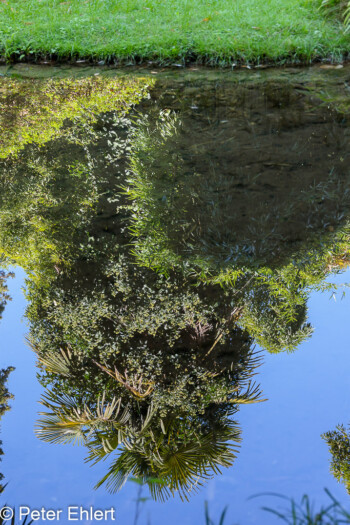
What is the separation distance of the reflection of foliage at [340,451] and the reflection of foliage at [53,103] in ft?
13.1

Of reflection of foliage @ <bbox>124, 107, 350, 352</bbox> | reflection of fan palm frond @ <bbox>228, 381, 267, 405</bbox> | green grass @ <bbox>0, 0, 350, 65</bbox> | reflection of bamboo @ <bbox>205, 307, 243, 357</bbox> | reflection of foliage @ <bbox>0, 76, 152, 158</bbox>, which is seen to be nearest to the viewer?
reflection of fan palm frond @ <bbox>228, 381, 267, 405</bbox>

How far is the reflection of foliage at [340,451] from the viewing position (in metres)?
2.16

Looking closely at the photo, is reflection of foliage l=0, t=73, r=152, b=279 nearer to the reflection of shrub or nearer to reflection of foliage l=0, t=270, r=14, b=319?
reflection of foliage l=0, t=270, r=14, b=319

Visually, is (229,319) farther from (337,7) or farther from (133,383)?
(337,7)

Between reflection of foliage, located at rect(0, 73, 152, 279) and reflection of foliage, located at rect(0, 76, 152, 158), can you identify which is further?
reflection of foliage, located at rect(0, 76, 152, 158)

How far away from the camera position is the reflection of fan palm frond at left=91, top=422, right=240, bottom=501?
7.00 feet

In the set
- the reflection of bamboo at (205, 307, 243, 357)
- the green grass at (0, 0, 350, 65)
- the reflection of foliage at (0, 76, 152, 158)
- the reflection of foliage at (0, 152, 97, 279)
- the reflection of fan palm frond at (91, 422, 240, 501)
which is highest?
the green grass at (0, 0, 350, 65)

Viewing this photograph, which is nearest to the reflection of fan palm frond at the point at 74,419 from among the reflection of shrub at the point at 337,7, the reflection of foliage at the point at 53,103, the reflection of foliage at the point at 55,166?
the reflection of foliage at the point at 55,166

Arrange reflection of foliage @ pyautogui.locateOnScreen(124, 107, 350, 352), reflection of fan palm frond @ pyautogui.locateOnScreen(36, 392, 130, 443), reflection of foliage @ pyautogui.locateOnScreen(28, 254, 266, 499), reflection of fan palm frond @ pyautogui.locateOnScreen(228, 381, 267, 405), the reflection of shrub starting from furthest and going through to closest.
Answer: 1. the reflection of shrub
2. reflection of foliage @ pyautogui.locateOnScreen(124, 107, 350, 352)
3. reflection of fan palm frond @ pyautogui.locateOnScreen(228, 381, 267, 405)
4. reflection of fan palm frond @ pyautogui.locateOnScreen(36, 392, 130, 443)
5. reflection of foliage @ pyautogui.locateOnScreen(28, 254, 266, 499)

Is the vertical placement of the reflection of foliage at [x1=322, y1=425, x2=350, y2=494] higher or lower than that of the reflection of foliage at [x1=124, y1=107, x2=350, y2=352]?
lower

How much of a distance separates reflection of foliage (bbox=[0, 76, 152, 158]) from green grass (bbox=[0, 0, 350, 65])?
82cm

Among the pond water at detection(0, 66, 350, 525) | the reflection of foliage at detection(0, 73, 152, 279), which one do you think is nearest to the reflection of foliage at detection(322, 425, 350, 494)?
the pond water at detection(0, 66, 350, 525)

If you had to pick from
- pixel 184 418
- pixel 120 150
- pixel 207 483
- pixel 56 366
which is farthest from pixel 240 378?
pixel 120 150

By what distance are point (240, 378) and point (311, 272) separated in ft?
3.44
